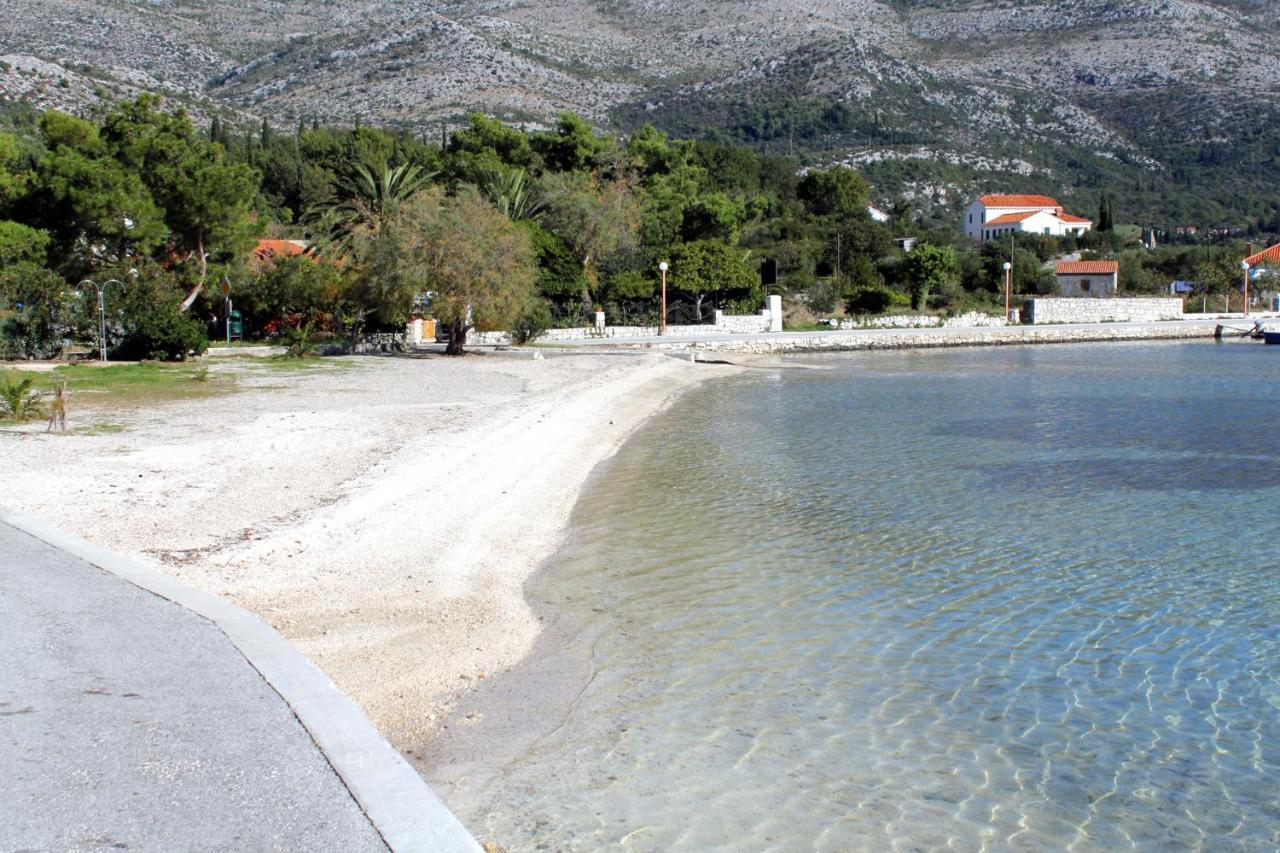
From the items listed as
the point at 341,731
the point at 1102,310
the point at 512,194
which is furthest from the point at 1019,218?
the point at 341,731

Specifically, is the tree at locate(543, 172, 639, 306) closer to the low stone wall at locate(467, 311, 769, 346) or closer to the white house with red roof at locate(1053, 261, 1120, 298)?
the low stone wall at locate(467, 311, 769, 346)

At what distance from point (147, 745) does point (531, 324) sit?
35883mm

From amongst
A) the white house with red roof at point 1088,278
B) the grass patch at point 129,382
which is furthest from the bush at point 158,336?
the white house with red roof at point 1088,278

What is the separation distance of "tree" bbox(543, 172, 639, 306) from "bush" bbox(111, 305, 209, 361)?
67.1 feet

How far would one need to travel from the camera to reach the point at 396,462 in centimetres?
1520

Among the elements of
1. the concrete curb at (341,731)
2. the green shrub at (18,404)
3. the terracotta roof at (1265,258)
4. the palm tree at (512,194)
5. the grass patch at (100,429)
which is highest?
the palm tree at (512,194)

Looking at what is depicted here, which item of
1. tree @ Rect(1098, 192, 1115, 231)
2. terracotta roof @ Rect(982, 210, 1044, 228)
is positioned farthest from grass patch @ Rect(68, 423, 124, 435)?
terracotta roof @ Rect(982, 210, 1044, 228)

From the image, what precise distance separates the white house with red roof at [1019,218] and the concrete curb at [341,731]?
306ft

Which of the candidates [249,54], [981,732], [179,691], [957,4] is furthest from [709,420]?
[957,4]

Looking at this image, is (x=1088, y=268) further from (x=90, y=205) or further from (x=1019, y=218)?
(x=90, y=205)

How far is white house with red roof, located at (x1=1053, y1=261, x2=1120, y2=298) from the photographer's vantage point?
69750 mm

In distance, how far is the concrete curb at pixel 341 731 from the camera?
4629mm

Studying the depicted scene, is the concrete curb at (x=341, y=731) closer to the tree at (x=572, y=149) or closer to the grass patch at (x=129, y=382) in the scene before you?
the grass patch at (x=129, y=382)

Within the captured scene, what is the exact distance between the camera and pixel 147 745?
5238 millimetres
